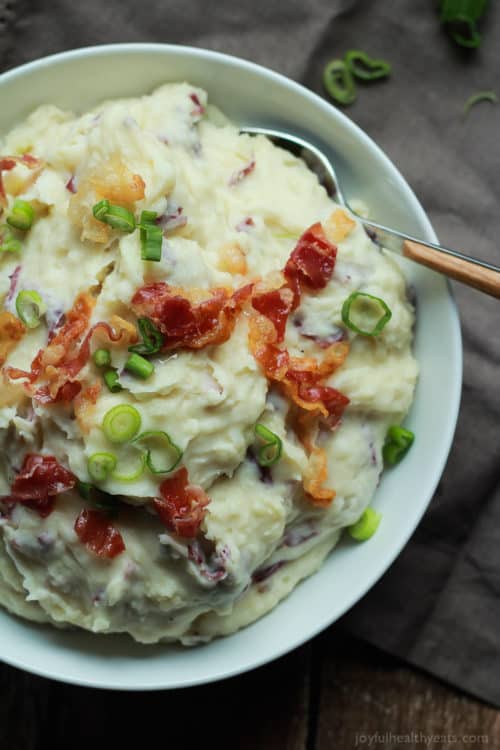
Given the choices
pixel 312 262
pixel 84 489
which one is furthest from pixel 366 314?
Result: pixel 84 489

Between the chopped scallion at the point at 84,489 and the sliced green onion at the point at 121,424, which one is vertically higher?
the sliced green onion at the point at 121,424

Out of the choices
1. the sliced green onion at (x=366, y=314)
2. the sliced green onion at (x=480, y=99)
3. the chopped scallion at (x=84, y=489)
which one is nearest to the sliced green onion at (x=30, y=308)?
the chopped scallion at (x=84, y=489)

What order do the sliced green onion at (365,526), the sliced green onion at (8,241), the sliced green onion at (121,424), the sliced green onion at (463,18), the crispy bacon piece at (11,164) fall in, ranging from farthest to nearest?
1. the sliced green onion at (463,18)
2. the sliced green onion at (365,526)
3. the crispy bacon piece at (11,164)
4. the sliced green onion at (8,241)
5. the sliced green onion at (121,424)

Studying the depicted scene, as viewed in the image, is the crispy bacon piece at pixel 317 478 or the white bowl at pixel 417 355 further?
the white bowl at pixel 417 355

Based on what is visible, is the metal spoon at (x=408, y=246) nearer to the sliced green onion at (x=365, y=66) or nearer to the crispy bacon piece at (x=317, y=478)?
the sliced green onion at (x=365, y=66)

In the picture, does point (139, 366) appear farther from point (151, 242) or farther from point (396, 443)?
point (396, 443)

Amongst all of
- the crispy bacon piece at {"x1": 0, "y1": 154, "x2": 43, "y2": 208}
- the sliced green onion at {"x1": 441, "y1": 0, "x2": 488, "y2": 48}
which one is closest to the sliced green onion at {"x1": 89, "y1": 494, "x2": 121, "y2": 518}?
the crispy bacon piece at {"x1": 0, "y1": 154, "x2": 43, "y2": 208}

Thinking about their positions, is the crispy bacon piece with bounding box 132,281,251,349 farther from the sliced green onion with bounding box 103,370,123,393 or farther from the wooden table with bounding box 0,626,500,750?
the wooden table with bounding box 0,626,500,750
